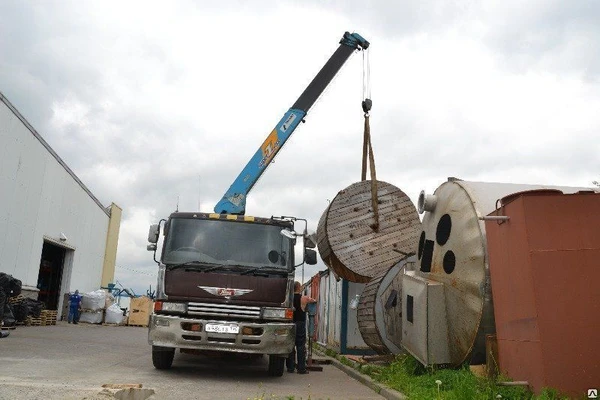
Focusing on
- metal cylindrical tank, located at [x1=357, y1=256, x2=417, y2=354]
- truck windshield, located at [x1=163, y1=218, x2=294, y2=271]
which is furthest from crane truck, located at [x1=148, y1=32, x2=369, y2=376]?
metal cylindrical tank, located at [x1=357, y1=256, x2=417, y2=354]

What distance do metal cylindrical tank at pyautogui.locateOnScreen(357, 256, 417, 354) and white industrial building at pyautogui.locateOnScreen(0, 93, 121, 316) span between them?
477 inches

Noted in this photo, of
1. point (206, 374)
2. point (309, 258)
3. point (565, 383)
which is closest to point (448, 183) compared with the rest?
point (309, 258)

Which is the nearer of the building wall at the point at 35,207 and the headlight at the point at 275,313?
the headlight at the point at 275,313

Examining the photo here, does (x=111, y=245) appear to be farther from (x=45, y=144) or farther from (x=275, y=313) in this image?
(x=275, y=313)

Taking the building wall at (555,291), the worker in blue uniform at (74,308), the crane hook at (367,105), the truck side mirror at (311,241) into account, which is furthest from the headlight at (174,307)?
the worker in blue uniform at (74,308)

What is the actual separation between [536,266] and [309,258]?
4149 mm

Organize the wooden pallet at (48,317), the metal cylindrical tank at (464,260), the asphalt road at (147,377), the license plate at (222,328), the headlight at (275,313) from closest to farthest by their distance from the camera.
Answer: the asphalt road at (147,377), the metal cylindrical tank at (464,260), the license plate at (222,328), the headlight at (275,313), the wooden pallet at (48,317)

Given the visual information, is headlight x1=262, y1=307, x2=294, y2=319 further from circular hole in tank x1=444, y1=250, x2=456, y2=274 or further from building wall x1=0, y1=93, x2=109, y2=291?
building wall x1=0, y1=93, x2=109, y2=291

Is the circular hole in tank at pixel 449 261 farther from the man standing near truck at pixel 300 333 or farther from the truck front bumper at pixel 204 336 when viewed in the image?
the man standing near truck at pixel 300 333

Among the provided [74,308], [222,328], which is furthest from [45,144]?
[222,328]

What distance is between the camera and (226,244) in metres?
8.77

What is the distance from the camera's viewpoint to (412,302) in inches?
311

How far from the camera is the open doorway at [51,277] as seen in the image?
25391mm

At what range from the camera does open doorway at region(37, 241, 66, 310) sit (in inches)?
1000
